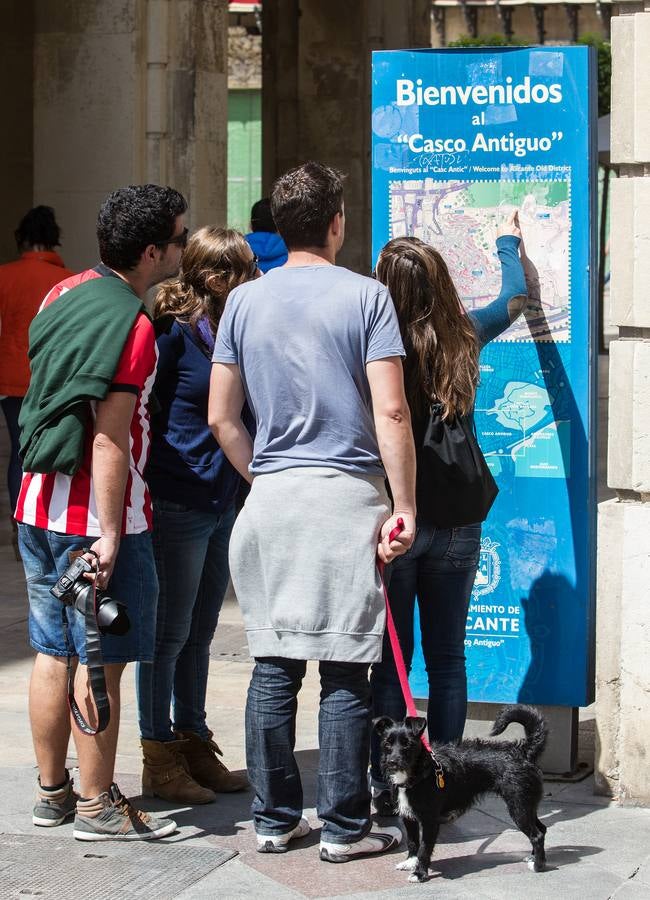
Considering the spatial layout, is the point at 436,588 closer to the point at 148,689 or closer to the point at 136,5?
the point at 148,689

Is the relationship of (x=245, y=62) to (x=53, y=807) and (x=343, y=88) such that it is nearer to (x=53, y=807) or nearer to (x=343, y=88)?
(x=343, y=88)

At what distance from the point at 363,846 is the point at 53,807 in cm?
96

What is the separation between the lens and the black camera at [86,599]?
13.5ft

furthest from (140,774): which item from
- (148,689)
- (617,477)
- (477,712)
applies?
(617,477)

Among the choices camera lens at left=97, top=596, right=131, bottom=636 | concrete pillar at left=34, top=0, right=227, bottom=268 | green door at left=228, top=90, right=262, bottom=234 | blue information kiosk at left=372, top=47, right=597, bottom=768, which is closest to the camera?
camera lens at left=97, top=596, right=131, bottom=636

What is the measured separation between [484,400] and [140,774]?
168cm

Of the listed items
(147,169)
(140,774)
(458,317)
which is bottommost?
(140,774)

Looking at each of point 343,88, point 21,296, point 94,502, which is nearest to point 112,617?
point 94,502

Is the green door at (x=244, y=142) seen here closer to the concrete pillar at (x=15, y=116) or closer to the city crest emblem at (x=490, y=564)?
the concrete pillar at (x=15, y=116)

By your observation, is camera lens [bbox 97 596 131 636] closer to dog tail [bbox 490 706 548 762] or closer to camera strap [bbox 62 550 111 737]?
camera strap [bbox 62 550 111 737]

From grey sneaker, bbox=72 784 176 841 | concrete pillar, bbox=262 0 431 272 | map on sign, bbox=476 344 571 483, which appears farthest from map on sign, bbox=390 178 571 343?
concrete pillar, bbox=262 0 431 272

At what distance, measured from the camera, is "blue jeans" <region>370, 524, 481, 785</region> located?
14.6 ft

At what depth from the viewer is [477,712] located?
521 centimetres

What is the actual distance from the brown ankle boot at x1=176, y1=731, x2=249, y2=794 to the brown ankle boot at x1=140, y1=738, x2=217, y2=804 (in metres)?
0.10
